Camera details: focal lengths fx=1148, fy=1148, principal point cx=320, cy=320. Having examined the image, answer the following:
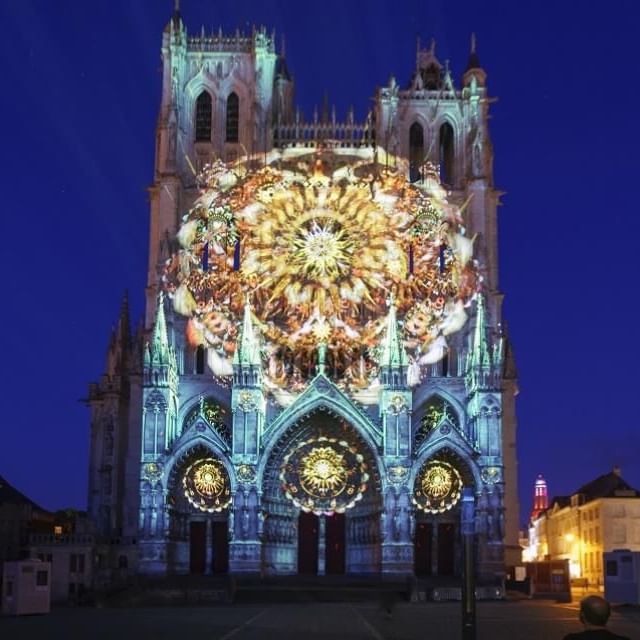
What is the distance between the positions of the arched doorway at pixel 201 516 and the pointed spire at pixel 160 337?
472 cm

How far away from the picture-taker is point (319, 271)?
180ft

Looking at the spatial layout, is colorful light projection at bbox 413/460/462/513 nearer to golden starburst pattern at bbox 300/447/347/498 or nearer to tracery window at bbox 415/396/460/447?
tracery window at bbox 415/396/460/447

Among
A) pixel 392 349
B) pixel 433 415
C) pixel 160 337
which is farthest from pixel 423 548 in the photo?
pixel 160 337

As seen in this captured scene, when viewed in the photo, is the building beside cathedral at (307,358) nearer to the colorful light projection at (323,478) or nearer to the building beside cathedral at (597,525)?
the colorful light projection at (323,478)

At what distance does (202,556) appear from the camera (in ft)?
175

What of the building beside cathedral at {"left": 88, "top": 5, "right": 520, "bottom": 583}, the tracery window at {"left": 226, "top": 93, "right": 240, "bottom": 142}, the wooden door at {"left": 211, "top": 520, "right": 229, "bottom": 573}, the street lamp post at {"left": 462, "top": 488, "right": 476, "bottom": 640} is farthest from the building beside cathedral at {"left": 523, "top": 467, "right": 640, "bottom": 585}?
the street lamp post at {"left": 462, "top": 488, "right": 476, "bottom": 640}

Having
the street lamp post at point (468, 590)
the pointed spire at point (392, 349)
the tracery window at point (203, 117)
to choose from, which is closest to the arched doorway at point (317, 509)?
the pointed spire at point (392, 349)

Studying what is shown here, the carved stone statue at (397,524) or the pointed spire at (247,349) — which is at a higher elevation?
the pointed spire at (247,349)

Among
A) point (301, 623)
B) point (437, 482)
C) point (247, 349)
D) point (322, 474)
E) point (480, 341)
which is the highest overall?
point (480, 341)

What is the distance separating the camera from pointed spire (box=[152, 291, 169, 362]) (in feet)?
172

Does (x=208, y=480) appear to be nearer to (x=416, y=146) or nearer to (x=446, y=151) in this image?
(x=416, y=146)

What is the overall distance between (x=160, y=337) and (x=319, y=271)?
823 cm

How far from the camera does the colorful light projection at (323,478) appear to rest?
53.0 metres

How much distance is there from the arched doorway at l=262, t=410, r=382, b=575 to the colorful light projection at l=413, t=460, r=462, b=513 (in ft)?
7.93
